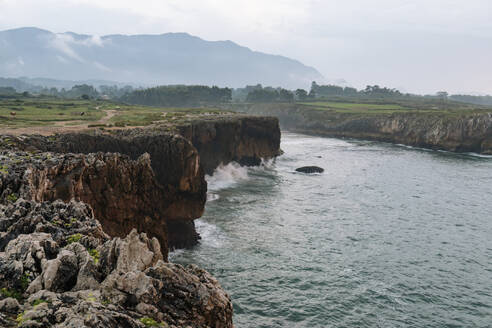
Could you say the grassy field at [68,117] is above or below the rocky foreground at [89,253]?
above

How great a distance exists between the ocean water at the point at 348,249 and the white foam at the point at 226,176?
0.86ft

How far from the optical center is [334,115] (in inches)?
7372

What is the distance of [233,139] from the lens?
84125mm

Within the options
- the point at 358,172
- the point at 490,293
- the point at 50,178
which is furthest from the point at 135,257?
the point at 358,172

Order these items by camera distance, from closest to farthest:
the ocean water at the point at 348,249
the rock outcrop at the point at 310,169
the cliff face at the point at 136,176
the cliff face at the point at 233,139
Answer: the cliff face at the point at 136,176, the ocean water at the point at 348,249, the cliff face at the point at 233,139, the rock outcrop at the point at 310,169

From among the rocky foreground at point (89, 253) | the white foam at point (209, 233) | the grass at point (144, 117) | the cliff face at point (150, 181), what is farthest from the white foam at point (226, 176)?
the rocky foreground at point (89, 253)

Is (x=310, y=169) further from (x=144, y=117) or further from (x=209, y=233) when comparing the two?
(x=209, y=233)

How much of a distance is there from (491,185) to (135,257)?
8445 cm

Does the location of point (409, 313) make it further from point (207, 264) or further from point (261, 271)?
point (207, 264)

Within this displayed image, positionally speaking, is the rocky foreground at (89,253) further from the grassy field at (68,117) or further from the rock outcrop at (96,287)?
the grassy field at (68,117)

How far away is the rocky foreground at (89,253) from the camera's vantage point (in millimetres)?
12172

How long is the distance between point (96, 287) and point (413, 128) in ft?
498

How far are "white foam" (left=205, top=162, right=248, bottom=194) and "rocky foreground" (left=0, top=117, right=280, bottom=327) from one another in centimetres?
2876

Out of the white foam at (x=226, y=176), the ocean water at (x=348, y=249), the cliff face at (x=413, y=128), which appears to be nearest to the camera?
the ocean water at (x=348, y=249)
